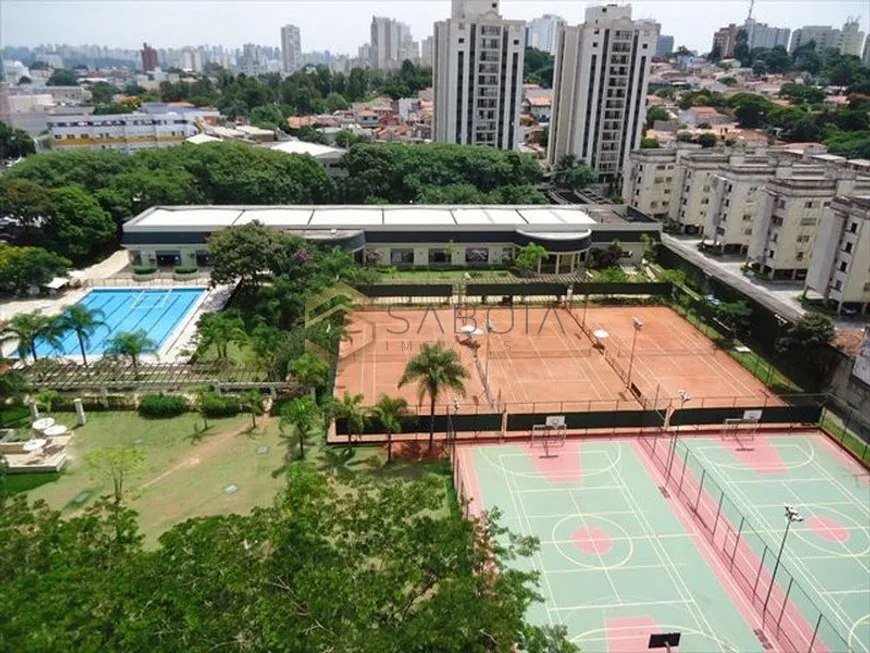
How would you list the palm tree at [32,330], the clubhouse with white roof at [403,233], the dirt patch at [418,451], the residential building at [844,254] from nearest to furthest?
the dirt patch at [418,451]
the palm tree at [32,330]
the residential building at [844,254]
the clubhouse with white roof at [403,233]

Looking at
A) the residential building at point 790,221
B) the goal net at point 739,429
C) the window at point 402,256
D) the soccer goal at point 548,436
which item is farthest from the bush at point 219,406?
the residential building at point 790,221

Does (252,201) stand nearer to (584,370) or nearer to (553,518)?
(584,370)

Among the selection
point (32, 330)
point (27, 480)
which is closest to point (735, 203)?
point (32, 330)

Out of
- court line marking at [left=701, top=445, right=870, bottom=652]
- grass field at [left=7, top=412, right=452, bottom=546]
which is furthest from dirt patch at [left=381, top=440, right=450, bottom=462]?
court line marking at [left=701, top=445, right=870, bottom=652]

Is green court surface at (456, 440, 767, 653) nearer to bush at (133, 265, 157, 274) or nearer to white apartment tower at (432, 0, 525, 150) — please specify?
bush at (133, 265, 157, 274)

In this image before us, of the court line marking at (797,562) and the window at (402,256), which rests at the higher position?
the window at (402,256)

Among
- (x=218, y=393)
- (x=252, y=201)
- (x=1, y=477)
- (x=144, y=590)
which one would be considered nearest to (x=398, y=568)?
(x=144, y=590)

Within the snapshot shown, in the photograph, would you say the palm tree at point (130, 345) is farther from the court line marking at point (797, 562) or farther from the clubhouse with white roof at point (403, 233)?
the court line marking at point (797, 562)
